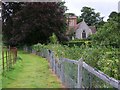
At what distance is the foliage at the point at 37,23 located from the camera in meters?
39.5

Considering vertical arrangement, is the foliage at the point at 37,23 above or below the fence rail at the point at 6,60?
above

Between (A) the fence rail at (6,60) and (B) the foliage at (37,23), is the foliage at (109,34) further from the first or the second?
(B) the foliage at (37,23)

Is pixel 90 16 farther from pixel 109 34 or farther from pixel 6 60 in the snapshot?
pixel 109 34

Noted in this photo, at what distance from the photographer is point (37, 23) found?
39281mm

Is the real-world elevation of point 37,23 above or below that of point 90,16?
below

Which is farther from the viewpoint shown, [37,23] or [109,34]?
[37,23]

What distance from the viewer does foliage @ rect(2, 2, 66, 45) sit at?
3950 centimetres

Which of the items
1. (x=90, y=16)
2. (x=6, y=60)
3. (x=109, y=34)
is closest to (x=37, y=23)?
(x=6, y=60)

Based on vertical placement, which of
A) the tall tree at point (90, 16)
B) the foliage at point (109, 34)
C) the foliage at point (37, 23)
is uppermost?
the tall tree at point (90, 16)

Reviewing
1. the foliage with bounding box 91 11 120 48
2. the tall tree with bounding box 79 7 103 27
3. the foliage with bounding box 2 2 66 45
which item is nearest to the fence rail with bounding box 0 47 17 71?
the foliage with bounding box 91 11 120 48

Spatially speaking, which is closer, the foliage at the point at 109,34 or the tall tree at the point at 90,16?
the foliage at the point at 109,34

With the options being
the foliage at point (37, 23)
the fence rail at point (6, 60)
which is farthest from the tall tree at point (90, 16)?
the fence rail at point (6, 60)

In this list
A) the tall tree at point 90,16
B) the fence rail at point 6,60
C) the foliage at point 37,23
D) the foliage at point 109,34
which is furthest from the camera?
the tall tree at point 90,16

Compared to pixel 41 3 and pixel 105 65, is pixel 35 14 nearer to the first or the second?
pixel 41 3
